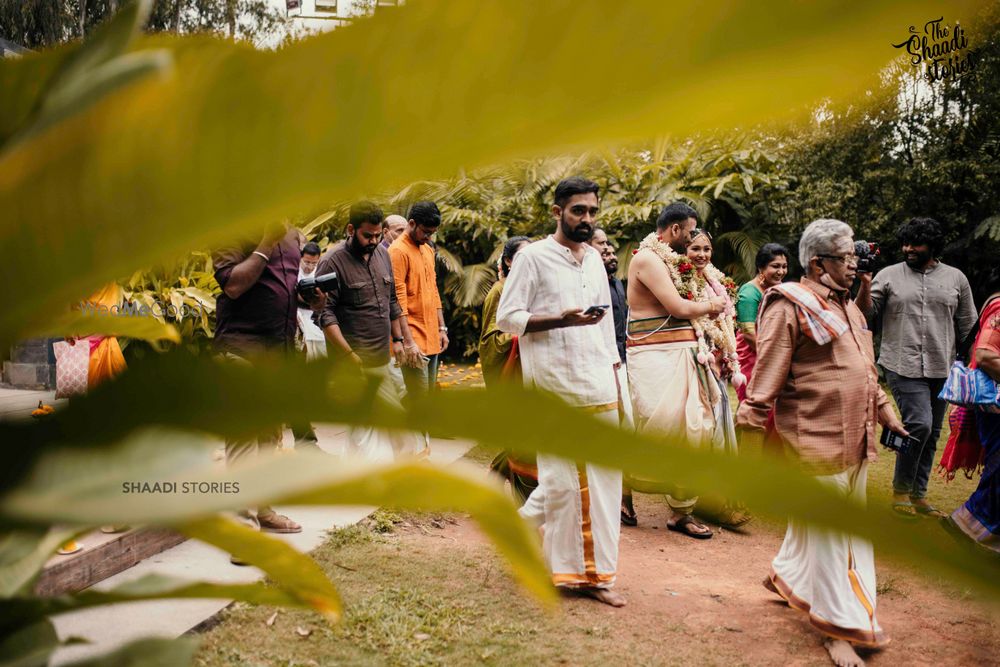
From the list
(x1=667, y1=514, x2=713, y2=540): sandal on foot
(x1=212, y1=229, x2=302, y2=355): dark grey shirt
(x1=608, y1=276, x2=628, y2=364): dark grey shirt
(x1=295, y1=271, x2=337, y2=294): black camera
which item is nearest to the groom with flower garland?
(x1=667, y1=514, x2=713, y2=540): sandal on foot

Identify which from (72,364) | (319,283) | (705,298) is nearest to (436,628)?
(72,364)

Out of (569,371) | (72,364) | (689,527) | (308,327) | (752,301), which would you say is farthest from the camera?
(308,327)

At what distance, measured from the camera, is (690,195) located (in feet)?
29.3

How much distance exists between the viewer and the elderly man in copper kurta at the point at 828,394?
9.20ft

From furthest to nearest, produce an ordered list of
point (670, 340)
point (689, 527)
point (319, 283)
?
point (689, 527) < point (670, 340) < point (319, 283)

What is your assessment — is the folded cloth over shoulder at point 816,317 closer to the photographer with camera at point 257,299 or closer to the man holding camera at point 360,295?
the photographer with camera at point 257,299

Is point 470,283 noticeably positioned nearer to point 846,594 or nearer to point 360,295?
point 360,295

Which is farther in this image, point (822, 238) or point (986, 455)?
point (986, 455)

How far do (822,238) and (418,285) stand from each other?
2.59m

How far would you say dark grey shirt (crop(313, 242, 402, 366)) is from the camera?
4156 mm

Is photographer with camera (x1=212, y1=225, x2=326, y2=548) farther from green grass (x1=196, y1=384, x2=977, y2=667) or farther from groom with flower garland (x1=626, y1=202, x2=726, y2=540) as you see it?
groom with flower garland (x1=626, y1=202, x2=726, y2=540)

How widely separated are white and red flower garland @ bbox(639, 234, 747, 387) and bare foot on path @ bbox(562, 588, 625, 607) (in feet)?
4.43

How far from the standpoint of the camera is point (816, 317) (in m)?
2.78

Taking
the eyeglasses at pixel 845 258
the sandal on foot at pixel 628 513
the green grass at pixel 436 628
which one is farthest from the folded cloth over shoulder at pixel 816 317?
the sandal on foot at pixel 628 513
